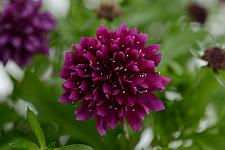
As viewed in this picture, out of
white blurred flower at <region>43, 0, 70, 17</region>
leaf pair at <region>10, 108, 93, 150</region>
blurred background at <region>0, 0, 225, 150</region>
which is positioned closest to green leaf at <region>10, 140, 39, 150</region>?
leaf pair at <region>10, 108, 93, 150</region>

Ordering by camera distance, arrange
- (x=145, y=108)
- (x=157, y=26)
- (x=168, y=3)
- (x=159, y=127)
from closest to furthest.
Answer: (x=145, y=108)
(x=159, y=127)
(x=157, y=26)
(x=168, y=3)

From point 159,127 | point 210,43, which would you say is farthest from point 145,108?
point 210,43

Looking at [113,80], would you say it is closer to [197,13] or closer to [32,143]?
[32,143]

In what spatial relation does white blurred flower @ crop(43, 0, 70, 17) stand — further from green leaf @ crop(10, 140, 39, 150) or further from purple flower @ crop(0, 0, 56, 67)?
green leaf @ crop(10, 140, 39, 150)

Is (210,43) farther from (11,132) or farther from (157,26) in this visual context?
(11,132)

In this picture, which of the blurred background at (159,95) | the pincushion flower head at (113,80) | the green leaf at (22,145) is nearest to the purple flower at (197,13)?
the blurred background at (159,95)

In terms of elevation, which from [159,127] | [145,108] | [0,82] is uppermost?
[145,108]

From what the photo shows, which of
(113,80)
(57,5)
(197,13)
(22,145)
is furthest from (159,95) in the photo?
(57,5)
